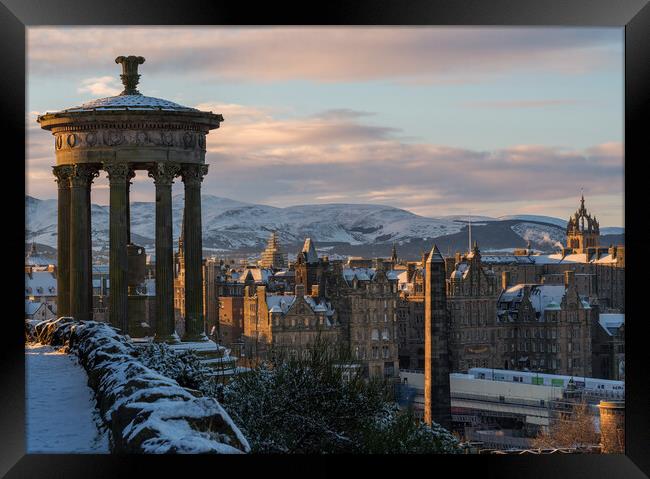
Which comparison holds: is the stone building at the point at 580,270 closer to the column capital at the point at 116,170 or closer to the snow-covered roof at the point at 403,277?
the snow-covered roof at the point at 403,277

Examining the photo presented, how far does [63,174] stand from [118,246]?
251 cm

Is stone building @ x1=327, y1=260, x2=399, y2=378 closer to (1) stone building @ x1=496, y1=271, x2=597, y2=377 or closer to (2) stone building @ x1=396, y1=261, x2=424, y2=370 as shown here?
(2) stone building @ x1=396, y1=261, x2=424, y2=370

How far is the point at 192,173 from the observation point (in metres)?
34.6

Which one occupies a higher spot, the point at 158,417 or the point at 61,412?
the point at 158,417

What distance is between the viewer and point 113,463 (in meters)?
14.9

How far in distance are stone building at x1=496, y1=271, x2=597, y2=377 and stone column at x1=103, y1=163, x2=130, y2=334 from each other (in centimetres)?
10968

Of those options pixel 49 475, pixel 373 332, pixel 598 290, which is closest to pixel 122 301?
pixel 49 475

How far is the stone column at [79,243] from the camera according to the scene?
34.8 metres

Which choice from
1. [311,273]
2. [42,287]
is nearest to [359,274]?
[311,273]

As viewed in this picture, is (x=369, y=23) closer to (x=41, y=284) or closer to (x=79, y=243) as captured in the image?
(x=79, y=243)

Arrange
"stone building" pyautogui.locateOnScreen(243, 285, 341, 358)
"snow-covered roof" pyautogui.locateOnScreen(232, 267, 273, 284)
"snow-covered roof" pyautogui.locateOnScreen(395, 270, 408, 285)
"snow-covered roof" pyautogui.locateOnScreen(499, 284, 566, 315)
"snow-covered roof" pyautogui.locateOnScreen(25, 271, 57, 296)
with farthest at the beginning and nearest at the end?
"snow-covered roof" pyautogui.locateOnScreen(395, 270, 408, 285), "snow-covered roof" pyautogui.locateOnScreen(232, 267, 273, 284), "snow-covered roof" pyautogui.locateOnScreen(499, 284, 566, 315), "snow-covered roof" pyautogui.locateOnScreen(25, 271, 57, 296), "stone building" pyautogui.locateOnScreen(243, 285, 341, 358)

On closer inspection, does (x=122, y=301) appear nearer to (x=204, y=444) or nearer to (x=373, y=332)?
(x=204, y=444)

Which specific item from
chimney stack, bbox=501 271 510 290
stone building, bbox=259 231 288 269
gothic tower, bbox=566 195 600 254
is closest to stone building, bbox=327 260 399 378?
chimney stack, bbox=501 271 510 290

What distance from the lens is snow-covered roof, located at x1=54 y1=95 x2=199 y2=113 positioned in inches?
1325
